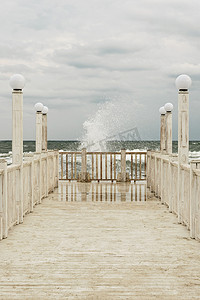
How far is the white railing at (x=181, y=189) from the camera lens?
480 cm

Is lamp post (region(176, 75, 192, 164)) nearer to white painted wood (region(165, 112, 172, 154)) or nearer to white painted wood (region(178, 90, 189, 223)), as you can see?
white painted wood (region(178, 90, 189, 223))

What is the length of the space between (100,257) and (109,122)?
24.9 m

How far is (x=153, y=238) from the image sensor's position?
482 centimetres

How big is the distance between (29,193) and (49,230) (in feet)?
4.89

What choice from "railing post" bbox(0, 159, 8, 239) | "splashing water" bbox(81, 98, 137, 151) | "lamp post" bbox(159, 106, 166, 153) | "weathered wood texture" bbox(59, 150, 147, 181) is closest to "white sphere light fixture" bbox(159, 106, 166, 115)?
"lamp post" bbox(159, 106, 166, 153)

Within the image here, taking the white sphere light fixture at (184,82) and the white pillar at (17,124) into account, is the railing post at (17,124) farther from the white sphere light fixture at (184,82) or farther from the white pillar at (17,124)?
the white sphere light fixture at (184,82)

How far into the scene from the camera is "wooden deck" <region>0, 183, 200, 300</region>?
10.3 feet

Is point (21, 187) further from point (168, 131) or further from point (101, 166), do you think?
point (101, 166)

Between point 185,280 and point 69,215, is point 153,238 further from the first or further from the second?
point 69,215

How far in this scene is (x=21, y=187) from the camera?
576 centimetres

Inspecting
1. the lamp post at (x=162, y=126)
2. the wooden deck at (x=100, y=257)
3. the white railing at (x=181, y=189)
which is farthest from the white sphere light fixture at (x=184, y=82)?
the lamp post at (x=162, y=126)

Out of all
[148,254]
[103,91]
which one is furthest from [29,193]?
[103,91]

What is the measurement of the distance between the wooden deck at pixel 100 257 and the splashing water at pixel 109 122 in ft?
62.7

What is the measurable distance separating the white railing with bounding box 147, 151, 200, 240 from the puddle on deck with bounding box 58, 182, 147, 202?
2.13 ft
